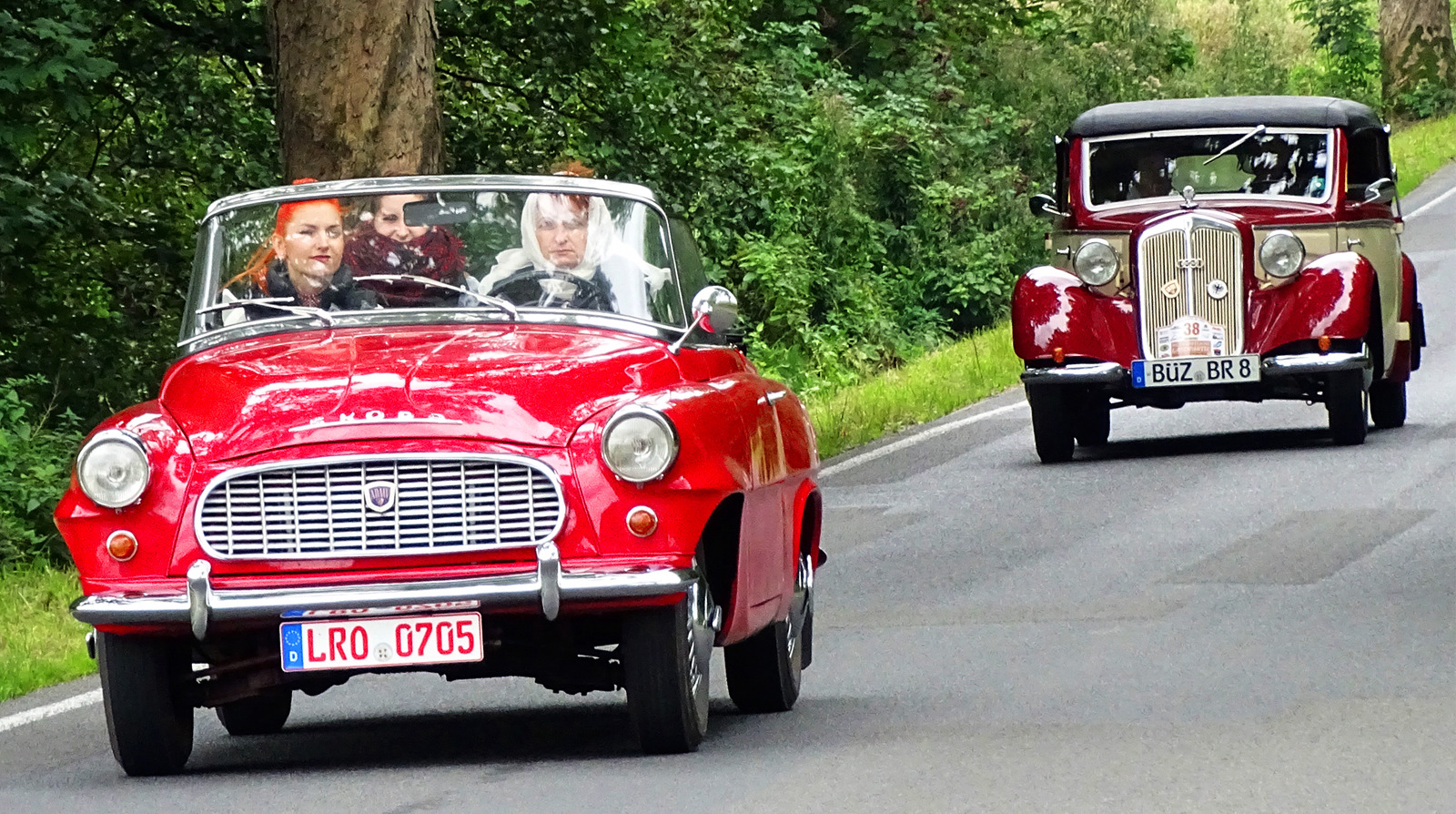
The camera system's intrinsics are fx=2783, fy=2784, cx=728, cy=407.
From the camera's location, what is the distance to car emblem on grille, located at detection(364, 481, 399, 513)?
7137mm

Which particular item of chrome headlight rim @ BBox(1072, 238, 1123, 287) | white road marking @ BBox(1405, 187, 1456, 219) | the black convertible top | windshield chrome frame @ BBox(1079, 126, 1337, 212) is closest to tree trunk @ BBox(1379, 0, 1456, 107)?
white road marking @ BBox(1405, 187, 1456, 219)

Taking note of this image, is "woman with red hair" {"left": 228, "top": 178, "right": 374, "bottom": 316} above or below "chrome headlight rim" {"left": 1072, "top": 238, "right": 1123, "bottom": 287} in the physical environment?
above

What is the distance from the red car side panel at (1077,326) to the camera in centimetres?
1691

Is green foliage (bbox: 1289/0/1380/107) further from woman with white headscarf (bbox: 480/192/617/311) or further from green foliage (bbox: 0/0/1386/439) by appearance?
woman with white headscarf (bbox: 480/192/617/311)

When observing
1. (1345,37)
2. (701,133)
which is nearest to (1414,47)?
(1345,37)

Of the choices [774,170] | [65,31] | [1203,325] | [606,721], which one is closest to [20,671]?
[606,721]

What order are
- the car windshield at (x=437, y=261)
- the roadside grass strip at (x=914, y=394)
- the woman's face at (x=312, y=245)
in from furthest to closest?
the roadside grass strip at (x=914, y=394) → the woman's face at (x=312, y=245) → the car windshield at (x=437, y=261)

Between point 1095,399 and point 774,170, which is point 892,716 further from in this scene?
point 774,170

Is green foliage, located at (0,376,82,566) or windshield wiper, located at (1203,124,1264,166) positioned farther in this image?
windshield wiper, located at (1203,124,1264,166)

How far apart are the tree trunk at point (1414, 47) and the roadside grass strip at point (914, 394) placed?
21.0 meters

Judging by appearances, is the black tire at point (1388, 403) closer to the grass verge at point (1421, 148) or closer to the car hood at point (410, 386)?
the car hood at point (410, 386)

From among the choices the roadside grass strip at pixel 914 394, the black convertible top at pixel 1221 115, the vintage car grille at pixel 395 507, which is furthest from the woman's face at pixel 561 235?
the roadside grass strip at pixel 914 394

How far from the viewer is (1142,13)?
128ft

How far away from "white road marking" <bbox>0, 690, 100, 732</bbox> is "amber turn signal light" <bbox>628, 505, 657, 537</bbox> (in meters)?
2.58
